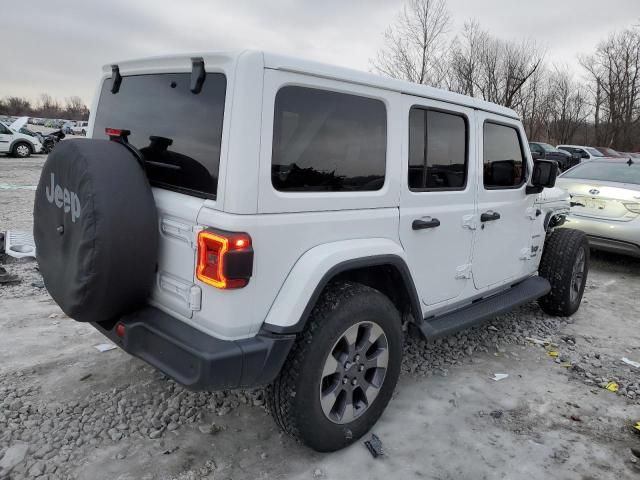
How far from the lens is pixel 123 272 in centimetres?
221

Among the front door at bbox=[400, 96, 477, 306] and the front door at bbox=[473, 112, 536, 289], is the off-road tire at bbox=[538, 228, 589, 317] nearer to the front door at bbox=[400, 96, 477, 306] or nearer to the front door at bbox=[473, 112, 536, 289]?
the front door at bbox=[473, 112, 536, 289]

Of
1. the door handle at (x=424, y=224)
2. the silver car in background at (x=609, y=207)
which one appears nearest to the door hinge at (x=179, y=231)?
the door handle at (x=424, y=224)

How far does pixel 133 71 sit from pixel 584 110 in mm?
48328

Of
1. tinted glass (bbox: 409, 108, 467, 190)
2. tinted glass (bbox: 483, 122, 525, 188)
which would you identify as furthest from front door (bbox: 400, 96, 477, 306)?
tinted glass (bbox: 483, 122, 525, 188)

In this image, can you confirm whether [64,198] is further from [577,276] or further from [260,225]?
[577,276]

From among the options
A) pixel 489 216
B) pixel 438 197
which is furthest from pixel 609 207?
pixel 438 197

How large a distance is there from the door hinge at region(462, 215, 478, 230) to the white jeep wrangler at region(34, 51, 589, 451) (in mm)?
257

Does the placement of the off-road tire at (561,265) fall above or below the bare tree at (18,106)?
below

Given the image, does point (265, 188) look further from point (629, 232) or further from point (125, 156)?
point (629, 232)

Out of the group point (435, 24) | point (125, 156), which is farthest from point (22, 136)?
point (125, 156)

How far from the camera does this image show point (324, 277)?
232 centimetres

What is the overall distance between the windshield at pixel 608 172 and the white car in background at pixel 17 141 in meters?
20.3

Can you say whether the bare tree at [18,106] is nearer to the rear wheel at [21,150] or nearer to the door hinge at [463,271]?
the rear wheel at [21,150]

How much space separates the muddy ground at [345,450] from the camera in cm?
252
